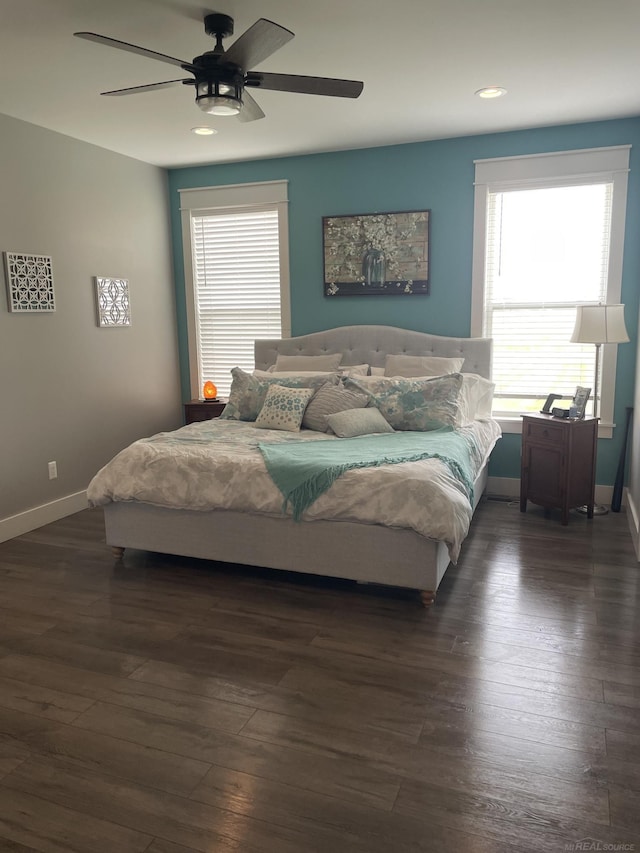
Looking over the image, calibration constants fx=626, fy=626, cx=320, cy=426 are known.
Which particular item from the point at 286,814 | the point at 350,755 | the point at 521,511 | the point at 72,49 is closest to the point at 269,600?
the point at 350,755

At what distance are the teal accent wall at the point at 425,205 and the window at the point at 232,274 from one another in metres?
0.12

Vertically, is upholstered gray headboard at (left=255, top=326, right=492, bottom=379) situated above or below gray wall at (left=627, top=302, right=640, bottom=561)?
above

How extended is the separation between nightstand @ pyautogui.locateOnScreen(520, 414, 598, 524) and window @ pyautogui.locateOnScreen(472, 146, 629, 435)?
0.49 meters

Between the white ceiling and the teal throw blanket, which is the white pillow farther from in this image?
the white ceiling

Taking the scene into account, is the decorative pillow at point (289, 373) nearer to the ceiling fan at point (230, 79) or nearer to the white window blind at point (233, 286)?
the white window blind at point (233, 286)

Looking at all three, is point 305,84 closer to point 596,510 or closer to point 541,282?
point 541,282

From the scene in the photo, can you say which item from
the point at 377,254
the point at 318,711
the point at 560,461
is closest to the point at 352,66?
the point at 377,254

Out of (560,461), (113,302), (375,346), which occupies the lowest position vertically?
(560,461)

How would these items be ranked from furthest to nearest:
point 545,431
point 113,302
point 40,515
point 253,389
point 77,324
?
point 113,302, point 77,324, point 253,389, point 40,515, point 545,431

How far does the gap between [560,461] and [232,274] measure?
3229 millimetres

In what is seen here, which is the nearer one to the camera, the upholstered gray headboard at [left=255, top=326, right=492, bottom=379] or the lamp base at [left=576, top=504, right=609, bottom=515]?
the lamp base at [left=576, top=504, right=609, bottom=515]

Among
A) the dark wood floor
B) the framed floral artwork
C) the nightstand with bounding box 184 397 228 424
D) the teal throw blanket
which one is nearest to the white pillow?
the teal throw blanket

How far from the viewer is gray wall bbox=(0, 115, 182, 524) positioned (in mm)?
4172

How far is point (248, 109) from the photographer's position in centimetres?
300
